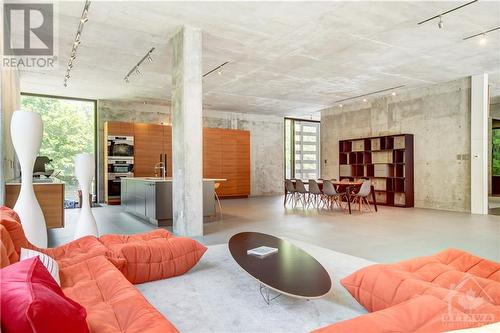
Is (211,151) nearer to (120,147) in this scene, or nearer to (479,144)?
(120,147)

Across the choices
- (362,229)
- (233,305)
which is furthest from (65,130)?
(233,305)

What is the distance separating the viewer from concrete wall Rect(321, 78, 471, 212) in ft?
28.0

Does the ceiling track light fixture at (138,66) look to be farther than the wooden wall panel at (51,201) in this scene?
Yes

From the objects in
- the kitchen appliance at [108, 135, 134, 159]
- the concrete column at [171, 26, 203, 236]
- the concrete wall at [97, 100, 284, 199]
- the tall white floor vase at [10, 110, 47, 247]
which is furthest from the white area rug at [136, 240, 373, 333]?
the concrete wall at [97, 100, 284, 199]

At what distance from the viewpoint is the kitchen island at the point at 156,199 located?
6.25 meters

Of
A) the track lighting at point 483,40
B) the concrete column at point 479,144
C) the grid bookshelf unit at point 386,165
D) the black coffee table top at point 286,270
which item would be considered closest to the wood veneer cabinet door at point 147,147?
the grid bookshelf unit at point 386,165

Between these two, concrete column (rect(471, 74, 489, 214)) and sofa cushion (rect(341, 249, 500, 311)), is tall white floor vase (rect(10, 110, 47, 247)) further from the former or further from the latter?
concrete column (rect(471, 74, 489, 214))

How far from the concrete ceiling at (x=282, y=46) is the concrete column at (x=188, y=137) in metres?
0.43

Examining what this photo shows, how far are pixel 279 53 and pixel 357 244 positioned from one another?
13.7 feet

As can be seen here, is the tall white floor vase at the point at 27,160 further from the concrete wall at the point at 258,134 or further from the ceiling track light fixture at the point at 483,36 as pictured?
the concrete wall at the point at 258,134

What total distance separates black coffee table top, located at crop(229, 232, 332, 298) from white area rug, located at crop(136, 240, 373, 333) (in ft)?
1.01

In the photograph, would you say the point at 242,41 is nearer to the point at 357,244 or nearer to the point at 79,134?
the point at 357,244

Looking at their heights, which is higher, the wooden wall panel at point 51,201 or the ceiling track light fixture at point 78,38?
the ceiling track light fixture at point 78,38

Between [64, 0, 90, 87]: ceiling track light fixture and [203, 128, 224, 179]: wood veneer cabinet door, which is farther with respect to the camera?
[203, 128, 224, 179]: wood veneer cabinet door
